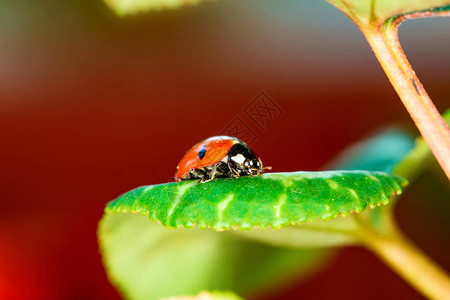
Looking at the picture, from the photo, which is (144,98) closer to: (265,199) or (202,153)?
(202,153)

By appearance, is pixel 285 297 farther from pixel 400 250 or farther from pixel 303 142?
pixel 303 142

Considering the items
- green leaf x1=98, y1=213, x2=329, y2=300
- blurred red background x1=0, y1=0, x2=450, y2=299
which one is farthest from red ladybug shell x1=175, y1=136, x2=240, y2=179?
blurred red background x1=0, y1=0, x2=450, y2=299

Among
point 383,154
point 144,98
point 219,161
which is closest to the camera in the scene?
point 219,161

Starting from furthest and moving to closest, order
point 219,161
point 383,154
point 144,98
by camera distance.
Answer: point 144,98 → point 383,154 → point 219,161

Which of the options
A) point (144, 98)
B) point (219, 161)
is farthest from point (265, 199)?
point (144, 98)

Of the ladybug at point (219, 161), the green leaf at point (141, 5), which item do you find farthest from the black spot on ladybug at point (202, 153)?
the green leaf at point (141, 5)

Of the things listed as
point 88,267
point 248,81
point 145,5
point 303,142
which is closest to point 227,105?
point 248,81

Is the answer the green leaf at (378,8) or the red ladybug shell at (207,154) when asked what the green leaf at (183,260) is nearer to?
the red ladybug shell at (207,154)
